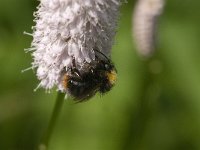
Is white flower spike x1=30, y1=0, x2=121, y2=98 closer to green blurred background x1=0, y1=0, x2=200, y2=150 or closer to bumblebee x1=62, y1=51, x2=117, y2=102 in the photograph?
bumblebee x1=62, y1=51, x2=117, y2=102

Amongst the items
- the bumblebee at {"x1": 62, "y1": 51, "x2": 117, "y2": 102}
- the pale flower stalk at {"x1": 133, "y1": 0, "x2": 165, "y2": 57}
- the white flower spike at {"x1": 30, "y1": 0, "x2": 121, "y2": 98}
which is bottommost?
the bumblebee at {"x1": 62, "y1": 51, "x2": 117, "y2": 102}

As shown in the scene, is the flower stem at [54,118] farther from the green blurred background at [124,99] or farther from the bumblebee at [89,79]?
the green blurred background at [124,99]

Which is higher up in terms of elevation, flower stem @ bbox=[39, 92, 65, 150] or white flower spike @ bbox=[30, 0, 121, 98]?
white flower spike @ bbox=[30, 0, 121, 98]

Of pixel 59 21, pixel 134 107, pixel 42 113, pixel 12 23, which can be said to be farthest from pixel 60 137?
pixel 59 21

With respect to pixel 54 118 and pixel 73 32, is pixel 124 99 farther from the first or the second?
pixel 73 32

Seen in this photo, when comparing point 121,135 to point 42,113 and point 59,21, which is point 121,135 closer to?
point 42,113

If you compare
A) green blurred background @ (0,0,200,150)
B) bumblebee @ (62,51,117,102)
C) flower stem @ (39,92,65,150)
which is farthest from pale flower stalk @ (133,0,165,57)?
flower stem @ (39,92,65,150)

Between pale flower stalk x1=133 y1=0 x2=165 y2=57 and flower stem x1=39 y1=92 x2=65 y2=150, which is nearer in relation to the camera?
flower stem x1=39 y1=92 x2=65 y2=150
